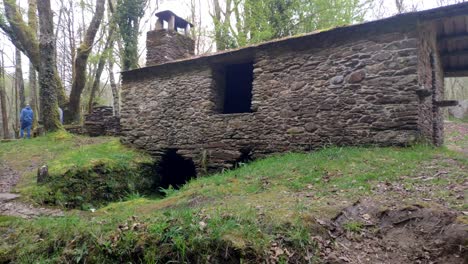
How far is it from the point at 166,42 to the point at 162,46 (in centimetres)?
20

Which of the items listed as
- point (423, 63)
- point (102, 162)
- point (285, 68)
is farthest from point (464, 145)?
point (102, 162)

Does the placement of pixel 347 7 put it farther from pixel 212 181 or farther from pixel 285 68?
pixel 212 181

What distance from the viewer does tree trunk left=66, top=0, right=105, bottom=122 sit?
43.6 feet

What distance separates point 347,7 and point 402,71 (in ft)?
30.2

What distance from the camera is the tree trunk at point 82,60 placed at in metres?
13.3

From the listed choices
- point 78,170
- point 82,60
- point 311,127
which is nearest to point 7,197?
point 78,170

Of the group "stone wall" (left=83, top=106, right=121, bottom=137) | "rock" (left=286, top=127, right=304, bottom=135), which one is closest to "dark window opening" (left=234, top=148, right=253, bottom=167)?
"rock" (left=286, top=127, right=304, bottom=135)

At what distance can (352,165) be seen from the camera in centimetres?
631

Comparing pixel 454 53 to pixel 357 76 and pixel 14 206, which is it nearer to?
pixel 357 76

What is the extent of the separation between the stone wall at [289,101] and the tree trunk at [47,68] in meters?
2.86

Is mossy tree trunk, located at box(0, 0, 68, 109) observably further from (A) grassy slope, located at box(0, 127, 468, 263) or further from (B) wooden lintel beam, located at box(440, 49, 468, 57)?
(B) wooden lintel beam, located at box(440, 49, 468, 57)

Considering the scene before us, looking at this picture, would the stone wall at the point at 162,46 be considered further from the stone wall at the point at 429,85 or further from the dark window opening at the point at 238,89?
the stone wall at the point at 429,85

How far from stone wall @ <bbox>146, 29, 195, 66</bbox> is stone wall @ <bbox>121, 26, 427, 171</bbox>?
1.01 metres

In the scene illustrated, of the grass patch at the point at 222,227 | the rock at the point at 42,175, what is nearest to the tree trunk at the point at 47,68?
the rock at the point at 42,175
